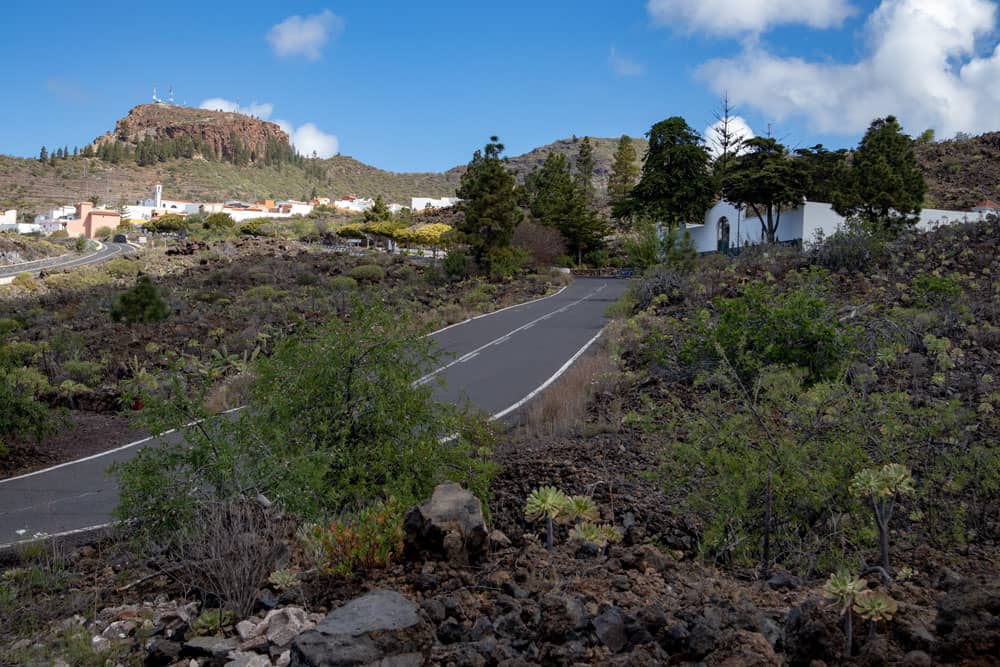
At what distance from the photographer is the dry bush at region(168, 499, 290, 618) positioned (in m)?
4.44

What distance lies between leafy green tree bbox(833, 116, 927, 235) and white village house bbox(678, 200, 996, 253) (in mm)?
1074

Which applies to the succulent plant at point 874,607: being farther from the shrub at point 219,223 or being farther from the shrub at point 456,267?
the shrub at point 219,223

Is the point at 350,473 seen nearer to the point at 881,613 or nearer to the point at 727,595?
the point at 727,595

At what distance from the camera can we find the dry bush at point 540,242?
46719mm

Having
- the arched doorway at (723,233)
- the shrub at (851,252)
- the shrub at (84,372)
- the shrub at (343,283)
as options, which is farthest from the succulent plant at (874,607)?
the arched doorway at (723,233)

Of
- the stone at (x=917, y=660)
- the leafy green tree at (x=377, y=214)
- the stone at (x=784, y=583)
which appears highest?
the leafy green tree at (x=377, y=214)

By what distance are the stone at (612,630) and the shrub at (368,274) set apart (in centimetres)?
3198

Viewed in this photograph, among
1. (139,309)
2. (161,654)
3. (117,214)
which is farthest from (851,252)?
(117,214)

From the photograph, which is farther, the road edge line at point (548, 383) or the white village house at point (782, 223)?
the white village house at point (782, 223)

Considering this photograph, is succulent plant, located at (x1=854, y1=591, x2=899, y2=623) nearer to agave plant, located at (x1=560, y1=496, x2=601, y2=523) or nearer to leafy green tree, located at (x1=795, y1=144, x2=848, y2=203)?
agave plant, located at (x1=560, y1=496, x2=601, y2=523)

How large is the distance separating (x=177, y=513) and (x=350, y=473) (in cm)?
122

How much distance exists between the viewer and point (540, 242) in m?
48.0

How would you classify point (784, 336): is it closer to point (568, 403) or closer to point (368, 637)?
point (568, 403)

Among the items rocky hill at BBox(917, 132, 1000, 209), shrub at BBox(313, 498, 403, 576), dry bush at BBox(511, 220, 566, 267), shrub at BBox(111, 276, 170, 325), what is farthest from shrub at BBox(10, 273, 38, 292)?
rocky hill at BBox(917, 132, 1000, 209)
